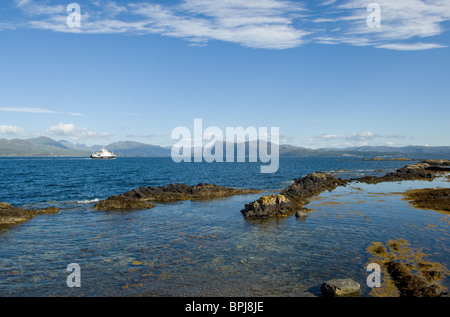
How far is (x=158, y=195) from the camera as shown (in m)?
41.6

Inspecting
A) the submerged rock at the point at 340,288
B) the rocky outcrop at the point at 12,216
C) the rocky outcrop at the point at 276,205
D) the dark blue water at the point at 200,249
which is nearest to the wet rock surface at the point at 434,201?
the dark blue water at the point at 200,249

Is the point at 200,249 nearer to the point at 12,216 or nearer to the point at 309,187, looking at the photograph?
the point at 12,216

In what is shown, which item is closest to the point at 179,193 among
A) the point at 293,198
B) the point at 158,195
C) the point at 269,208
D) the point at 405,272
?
the point at 158,195

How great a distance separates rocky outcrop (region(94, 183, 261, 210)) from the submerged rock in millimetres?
26694

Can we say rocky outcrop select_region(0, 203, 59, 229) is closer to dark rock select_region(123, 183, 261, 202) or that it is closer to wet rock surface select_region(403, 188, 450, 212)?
dark rock select_region(123, 183, 261, 202)

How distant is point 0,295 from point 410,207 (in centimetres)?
3691

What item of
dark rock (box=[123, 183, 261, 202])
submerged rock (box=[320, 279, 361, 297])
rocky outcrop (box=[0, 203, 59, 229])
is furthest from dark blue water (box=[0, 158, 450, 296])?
dark rock (box=[123, 183, 261, 202])

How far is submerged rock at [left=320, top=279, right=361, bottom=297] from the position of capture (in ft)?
38.2

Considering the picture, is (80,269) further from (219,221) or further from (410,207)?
(410,207)

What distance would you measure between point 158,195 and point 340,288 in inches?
1317
